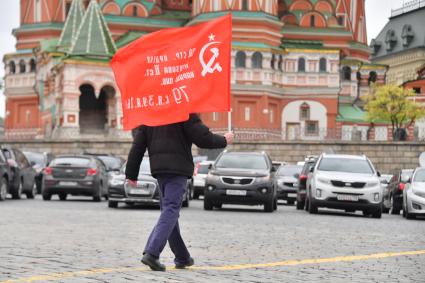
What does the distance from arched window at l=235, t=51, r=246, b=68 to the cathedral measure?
0.07m

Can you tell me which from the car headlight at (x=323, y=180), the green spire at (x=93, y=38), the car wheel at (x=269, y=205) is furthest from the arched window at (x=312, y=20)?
the car headlight at (x=323, y=180)

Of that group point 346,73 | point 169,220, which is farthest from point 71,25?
point 169,220

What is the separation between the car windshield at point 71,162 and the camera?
32188 millimetres

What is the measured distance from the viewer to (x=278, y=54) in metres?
82.2

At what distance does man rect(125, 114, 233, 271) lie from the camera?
1063 centimetres

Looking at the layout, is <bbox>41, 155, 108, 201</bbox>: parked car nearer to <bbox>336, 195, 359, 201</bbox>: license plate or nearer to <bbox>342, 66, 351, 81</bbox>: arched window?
<bbox>336, 195, 359, 201</bbox>: license plate

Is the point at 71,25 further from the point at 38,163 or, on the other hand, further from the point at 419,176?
the point at 419,176

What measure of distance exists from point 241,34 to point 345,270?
69.5 m

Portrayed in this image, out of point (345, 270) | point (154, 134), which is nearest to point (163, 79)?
point (154, 134)

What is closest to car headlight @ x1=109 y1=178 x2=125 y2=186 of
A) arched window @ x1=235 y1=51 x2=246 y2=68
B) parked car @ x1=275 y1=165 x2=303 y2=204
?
parked car @ x1=275 y1=165 x2=303 y2=204

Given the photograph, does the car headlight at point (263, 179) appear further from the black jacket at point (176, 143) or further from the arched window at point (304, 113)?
the arched window at point (304, 113)

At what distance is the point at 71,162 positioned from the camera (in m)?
32.3

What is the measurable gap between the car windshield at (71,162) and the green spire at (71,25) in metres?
49.2

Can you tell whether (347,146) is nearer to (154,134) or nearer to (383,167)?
(383,167)
